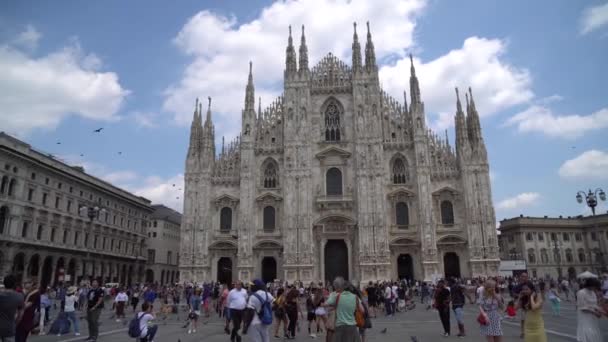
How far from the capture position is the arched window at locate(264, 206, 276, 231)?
40.9 metres

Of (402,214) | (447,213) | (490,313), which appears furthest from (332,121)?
(490,313)

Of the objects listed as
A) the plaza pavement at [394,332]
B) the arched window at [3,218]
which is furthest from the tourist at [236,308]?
the arched window at [3,218]

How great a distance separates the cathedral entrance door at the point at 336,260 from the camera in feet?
131

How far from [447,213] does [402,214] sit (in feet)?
12.7

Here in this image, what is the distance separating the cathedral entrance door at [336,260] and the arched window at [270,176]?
7306mm

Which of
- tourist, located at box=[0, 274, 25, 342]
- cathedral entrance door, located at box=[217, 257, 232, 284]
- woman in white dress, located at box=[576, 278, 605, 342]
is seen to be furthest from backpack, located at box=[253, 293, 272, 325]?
cathedral entrance door, located at box=[217, 257, 232, 284]

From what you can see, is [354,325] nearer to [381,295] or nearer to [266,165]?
[381,295]

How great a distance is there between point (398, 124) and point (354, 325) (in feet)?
118

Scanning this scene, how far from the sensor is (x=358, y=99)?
41.8 metres

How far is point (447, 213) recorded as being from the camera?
39812mm

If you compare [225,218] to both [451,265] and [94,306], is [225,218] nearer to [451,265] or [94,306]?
[451,265]

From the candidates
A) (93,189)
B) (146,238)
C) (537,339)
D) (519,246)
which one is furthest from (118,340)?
(519,246)

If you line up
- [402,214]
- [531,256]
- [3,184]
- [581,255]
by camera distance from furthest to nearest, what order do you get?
1. [581,255]
2. [531,256]
3. [402,214]
4. [3,184]

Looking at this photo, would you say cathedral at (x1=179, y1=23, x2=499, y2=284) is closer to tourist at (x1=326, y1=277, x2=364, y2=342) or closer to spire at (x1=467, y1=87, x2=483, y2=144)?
spire at (x1=467, y1=87, x2=483, y2=144)
